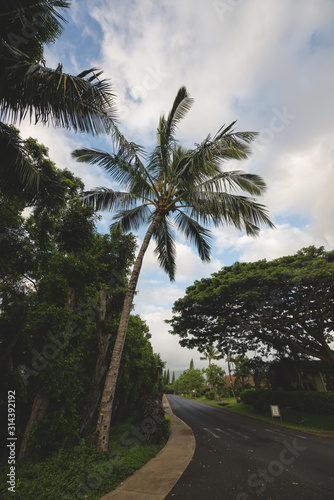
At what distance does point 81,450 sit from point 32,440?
1340 mm

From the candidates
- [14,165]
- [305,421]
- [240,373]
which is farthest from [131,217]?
[240,373]

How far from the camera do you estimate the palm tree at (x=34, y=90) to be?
3.45 meters

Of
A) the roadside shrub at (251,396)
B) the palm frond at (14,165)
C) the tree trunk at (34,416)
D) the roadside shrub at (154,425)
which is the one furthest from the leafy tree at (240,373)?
the palm frond at (14,165)

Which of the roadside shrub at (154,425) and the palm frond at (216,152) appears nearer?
the palm frond at (216,152)

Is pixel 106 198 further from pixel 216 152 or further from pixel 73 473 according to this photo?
pixel 73 473

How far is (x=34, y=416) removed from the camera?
237 inches

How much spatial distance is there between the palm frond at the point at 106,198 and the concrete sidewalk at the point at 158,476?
312 inches

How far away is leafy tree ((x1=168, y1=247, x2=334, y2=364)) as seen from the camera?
12633 millimetres

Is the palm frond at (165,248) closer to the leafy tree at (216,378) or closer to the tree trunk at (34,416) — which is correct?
the tree trunk at (34,416)

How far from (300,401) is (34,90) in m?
22.1

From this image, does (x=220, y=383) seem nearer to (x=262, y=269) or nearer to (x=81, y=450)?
(x=262, y=269)

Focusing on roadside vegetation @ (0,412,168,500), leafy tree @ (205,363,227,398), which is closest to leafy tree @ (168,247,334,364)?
roadside vegetation @ (0,412,168,500)

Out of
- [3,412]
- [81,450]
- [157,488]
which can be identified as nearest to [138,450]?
[81,450]

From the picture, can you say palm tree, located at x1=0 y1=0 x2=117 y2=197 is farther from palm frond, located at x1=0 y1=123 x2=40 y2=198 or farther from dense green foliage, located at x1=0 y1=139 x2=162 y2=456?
dense green foliage, located at x1=0 y1=139 x2=162 y2=456
